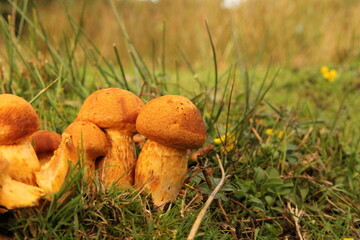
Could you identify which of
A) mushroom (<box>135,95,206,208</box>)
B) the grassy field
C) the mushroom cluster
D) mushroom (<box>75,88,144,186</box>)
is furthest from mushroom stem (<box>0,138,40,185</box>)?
mushroom (<box>135,95,206,208</box>)

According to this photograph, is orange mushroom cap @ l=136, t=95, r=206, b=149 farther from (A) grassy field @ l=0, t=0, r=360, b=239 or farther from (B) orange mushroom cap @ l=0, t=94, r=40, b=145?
(B) orange mushroom cap @ l=0, t=94, r=40, b=145

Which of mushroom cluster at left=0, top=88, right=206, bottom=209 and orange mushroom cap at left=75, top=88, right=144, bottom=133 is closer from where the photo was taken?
mushroom cluster at left=0, top=88, right=206, bottom=209

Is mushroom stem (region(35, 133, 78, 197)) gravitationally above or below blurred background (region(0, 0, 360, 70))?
above

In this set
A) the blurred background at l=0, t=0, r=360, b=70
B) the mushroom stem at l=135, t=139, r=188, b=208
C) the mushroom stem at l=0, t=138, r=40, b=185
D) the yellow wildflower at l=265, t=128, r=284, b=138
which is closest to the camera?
the mushroom stem at l=0, t=138, r=40, b=185

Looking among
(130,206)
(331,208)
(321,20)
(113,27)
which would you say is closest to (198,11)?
(113,27)

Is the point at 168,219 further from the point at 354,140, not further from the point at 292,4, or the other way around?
the point at 292,4

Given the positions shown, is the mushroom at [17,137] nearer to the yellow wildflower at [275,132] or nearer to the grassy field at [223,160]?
the grassy field at [223,160]

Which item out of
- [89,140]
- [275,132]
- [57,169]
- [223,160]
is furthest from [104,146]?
[275,132]
